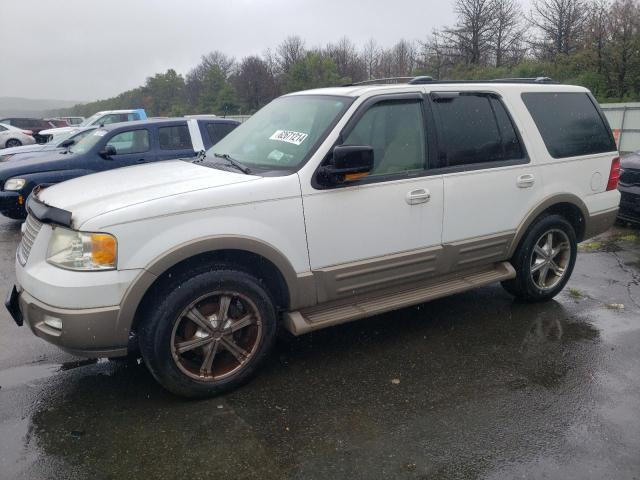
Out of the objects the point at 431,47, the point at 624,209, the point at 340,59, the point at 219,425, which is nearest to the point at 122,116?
the point at 624,209

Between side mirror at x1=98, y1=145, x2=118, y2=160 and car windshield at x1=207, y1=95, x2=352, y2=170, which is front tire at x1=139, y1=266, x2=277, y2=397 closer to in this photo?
car windshield at x1=207, y1=95, x2=352, y2=170

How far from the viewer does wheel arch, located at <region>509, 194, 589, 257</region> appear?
15.3ft

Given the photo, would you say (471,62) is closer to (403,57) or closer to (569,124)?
(403,57)

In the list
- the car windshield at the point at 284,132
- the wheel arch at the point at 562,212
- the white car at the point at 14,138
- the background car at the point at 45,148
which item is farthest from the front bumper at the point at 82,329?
the white car at the point at 14,138

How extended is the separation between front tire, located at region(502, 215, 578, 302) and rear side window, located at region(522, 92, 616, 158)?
2.13ft

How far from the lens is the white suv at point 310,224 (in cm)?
311

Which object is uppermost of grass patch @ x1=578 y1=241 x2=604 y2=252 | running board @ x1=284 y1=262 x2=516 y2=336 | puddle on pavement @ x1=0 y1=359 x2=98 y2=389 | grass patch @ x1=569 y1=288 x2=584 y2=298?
running board @ x1=284 y1=262 x2=516 y2=336

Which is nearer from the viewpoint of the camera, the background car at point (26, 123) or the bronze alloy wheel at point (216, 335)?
the bronze alloy wheel at point (216, 335)

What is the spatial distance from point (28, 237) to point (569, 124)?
14.9 ft

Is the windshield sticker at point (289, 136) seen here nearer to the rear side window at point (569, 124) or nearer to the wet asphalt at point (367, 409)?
the wet asphalt at point (367, 409)

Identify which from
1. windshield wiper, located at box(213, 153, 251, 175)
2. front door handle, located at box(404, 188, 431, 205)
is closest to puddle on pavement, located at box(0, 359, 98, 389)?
windshield wiper, located at box(213, 153, 251, 175)

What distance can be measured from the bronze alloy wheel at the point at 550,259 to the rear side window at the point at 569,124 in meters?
0.76

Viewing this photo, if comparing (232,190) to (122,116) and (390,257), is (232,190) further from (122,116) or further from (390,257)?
(122,116)

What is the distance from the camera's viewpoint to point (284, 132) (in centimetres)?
407
